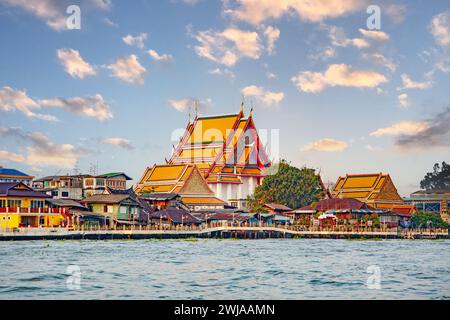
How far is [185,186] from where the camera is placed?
100125mm

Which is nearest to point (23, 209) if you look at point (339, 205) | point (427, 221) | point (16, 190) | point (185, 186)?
point (16, 190)

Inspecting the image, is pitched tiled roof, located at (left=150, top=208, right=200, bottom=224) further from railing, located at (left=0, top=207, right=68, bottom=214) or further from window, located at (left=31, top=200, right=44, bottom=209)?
window, located at (left=31, top=200, right=44, bottom=209)

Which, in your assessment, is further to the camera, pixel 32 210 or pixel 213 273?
pixel 32 210

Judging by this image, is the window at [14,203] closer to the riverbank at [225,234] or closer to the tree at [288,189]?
the riverbank at [225,234]

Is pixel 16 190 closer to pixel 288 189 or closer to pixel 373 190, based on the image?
pixel 288 189

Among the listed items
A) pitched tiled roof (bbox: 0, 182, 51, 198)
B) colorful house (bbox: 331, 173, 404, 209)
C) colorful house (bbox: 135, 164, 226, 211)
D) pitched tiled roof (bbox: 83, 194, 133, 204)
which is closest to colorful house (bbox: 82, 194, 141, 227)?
pitched tiled roof (bbox: 83, 194, 133, 204)

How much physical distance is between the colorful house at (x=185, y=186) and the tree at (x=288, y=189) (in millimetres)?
5288

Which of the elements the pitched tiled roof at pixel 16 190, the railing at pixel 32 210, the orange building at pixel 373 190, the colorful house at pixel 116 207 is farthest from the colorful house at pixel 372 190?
the pitched tiled roof at pixel 16 190

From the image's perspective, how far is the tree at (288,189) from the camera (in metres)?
101

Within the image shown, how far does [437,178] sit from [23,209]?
371 ft

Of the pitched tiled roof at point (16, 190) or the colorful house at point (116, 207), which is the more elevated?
the pitched tiled roof at point (16, 190)
